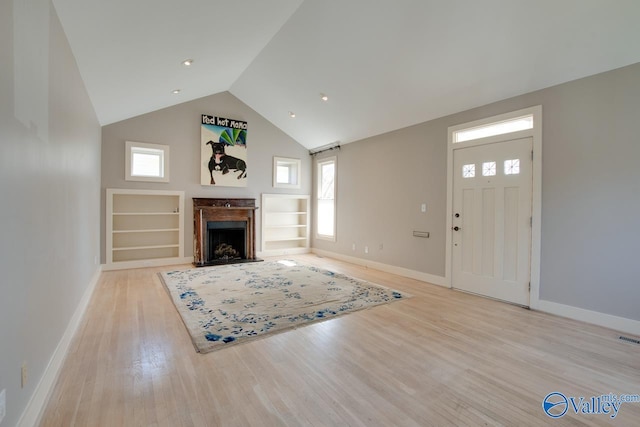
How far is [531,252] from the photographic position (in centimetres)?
367

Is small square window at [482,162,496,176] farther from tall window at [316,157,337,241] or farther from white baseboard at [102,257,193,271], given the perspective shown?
white baseboard at [102,257,193,271]

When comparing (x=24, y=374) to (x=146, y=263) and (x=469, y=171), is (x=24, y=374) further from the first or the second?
(x=469, y=171)

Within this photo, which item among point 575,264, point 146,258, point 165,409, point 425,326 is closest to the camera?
point 165,409

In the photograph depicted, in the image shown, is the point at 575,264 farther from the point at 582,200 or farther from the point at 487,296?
→ the point at 487,296

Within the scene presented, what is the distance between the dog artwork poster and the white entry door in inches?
177

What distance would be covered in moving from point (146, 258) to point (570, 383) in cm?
649

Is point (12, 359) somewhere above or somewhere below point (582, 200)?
below

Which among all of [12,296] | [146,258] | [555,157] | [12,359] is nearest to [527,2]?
[555,157]

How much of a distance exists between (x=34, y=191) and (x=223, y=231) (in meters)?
4.77

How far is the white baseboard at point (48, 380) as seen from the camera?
63.9 inches

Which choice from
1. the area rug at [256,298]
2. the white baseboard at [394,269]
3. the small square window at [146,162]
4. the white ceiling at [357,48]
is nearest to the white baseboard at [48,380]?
the area rug at [256,298]

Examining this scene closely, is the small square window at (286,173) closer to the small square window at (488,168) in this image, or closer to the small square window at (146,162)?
the small square window at (146,162)

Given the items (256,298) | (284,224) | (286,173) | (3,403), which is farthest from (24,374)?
(286,173)

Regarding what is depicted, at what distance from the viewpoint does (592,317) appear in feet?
10.5
